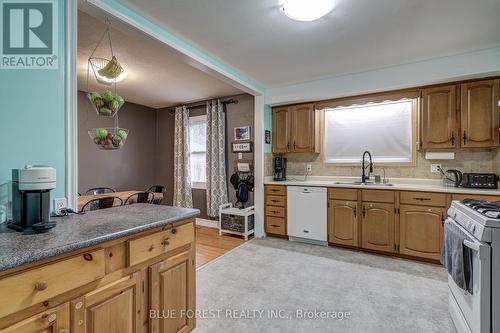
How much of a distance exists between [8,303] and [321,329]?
6.05 feet

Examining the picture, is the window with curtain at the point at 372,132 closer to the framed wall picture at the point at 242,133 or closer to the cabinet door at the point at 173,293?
the framed wall picture at the point at 242,133

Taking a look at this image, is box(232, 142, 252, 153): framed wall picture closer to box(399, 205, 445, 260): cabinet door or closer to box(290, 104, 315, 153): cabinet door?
box(290, 104, 315, 153): cabinet door

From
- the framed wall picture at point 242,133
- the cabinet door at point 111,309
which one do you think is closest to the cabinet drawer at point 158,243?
the cabinet door at point 111,309

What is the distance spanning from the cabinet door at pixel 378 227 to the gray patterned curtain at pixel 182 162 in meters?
3.35

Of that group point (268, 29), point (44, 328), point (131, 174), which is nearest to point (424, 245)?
point (268, 29)

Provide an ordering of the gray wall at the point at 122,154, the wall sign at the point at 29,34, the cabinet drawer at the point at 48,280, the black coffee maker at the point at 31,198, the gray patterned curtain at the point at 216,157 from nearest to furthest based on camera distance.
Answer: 1. the cabinet drawer at the point at 48,280
2. the black coffee maker at the point at 31,198
3. the wall sign at the point at 29,34
4. the gray wall at the point at 122,154
5. the gray patterned curtain at the point at 216,157

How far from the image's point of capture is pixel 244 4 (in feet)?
6.54

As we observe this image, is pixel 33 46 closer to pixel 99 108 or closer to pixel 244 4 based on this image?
pixel 99 108

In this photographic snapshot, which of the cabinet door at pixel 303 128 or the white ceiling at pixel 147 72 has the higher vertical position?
the white ceiling at pixel 147 72

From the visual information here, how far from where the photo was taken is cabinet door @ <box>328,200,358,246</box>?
342 cm

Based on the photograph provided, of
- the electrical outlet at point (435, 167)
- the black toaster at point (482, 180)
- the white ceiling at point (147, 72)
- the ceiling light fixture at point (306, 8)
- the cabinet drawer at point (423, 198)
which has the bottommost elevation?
the cabinet drawer at point (423, 198)

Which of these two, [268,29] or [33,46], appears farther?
[268,29]

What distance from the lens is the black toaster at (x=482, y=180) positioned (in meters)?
2.83

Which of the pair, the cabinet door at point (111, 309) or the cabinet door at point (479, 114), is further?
the cabinet door at point (479, 114)
